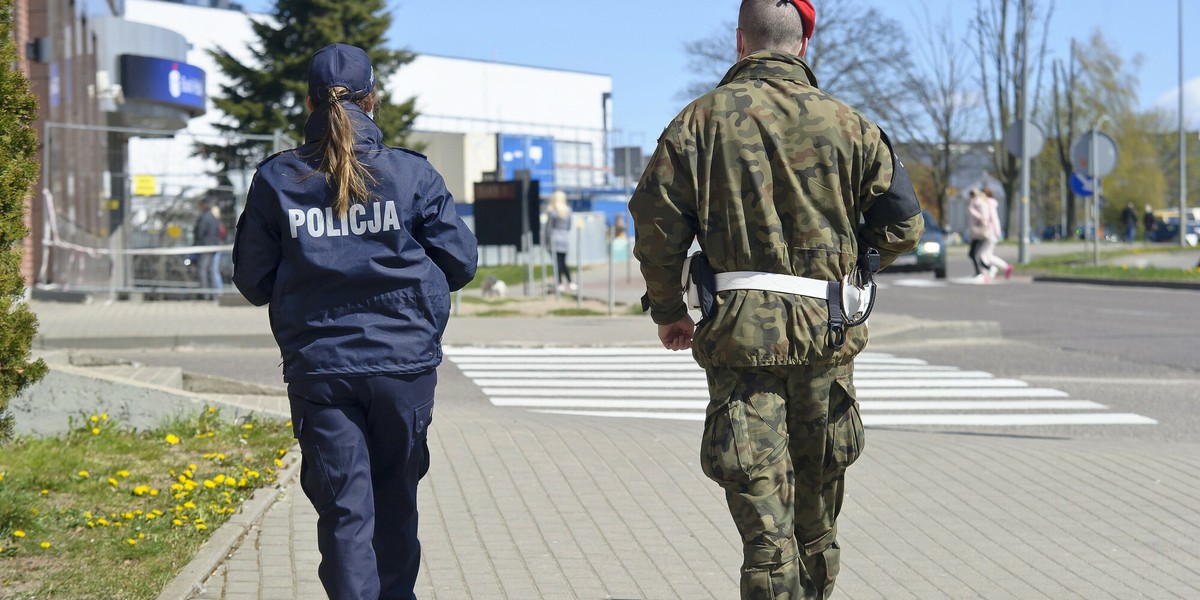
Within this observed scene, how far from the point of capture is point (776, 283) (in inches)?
140

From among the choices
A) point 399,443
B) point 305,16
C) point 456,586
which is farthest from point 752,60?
point 305,16

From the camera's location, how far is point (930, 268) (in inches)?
1228

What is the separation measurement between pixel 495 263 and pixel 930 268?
62.0ft

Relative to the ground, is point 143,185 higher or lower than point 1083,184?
lower

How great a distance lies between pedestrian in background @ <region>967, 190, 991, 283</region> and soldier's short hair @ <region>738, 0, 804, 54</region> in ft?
77.3

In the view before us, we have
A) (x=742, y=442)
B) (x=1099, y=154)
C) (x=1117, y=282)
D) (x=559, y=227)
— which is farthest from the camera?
(x=1099, y=154)

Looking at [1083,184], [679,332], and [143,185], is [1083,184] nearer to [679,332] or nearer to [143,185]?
[143,185]

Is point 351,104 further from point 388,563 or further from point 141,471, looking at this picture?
point 141,471

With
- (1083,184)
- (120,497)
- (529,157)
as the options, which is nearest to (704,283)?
(120,497)

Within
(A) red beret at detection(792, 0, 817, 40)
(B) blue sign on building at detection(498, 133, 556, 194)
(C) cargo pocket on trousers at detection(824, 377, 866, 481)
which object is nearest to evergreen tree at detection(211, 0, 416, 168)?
(B) blue sign on building at detection(498, 133, 556, 194)

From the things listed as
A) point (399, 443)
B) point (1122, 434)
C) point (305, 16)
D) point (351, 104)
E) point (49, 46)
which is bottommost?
point (1122, 434)

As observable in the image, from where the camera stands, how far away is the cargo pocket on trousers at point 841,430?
3.69 m

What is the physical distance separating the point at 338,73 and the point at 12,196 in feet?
4.40

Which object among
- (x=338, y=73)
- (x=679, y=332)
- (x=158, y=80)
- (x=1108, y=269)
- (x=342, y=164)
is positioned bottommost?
(x=1108, y=269)
